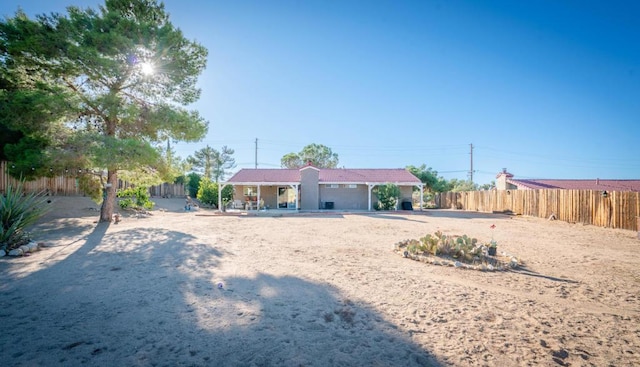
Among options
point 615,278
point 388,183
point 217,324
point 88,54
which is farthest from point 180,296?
point 388,183

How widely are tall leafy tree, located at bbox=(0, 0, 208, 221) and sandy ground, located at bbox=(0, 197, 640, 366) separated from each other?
5.15m

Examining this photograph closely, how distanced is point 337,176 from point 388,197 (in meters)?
5.13

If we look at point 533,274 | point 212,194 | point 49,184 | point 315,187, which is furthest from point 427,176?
point 49,184

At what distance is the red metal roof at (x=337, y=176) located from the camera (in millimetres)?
22797

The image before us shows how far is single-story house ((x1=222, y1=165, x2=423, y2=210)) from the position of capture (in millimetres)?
22375

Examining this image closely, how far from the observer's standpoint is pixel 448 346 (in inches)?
102

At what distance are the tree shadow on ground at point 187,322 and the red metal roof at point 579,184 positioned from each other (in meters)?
29.7

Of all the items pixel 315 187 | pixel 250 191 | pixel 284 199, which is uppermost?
pixel 315 187

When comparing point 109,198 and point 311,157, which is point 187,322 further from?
point 311,157

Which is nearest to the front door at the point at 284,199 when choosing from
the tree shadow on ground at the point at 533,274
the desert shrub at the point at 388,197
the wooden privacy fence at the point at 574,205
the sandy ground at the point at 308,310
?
the desert shrub at the point at 388,197

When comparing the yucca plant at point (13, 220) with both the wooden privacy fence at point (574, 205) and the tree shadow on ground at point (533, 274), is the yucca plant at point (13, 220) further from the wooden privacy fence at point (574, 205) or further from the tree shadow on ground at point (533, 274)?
the wooden privacy fence at point (574, 205)

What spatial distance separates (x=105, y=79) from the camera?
10.4 m

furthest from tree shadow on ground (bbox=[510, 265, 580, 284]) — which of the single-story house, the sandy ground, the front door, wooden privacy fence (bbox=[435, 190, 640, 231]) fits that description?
the front door

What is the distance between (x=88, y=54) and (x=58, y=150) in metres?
3.52
